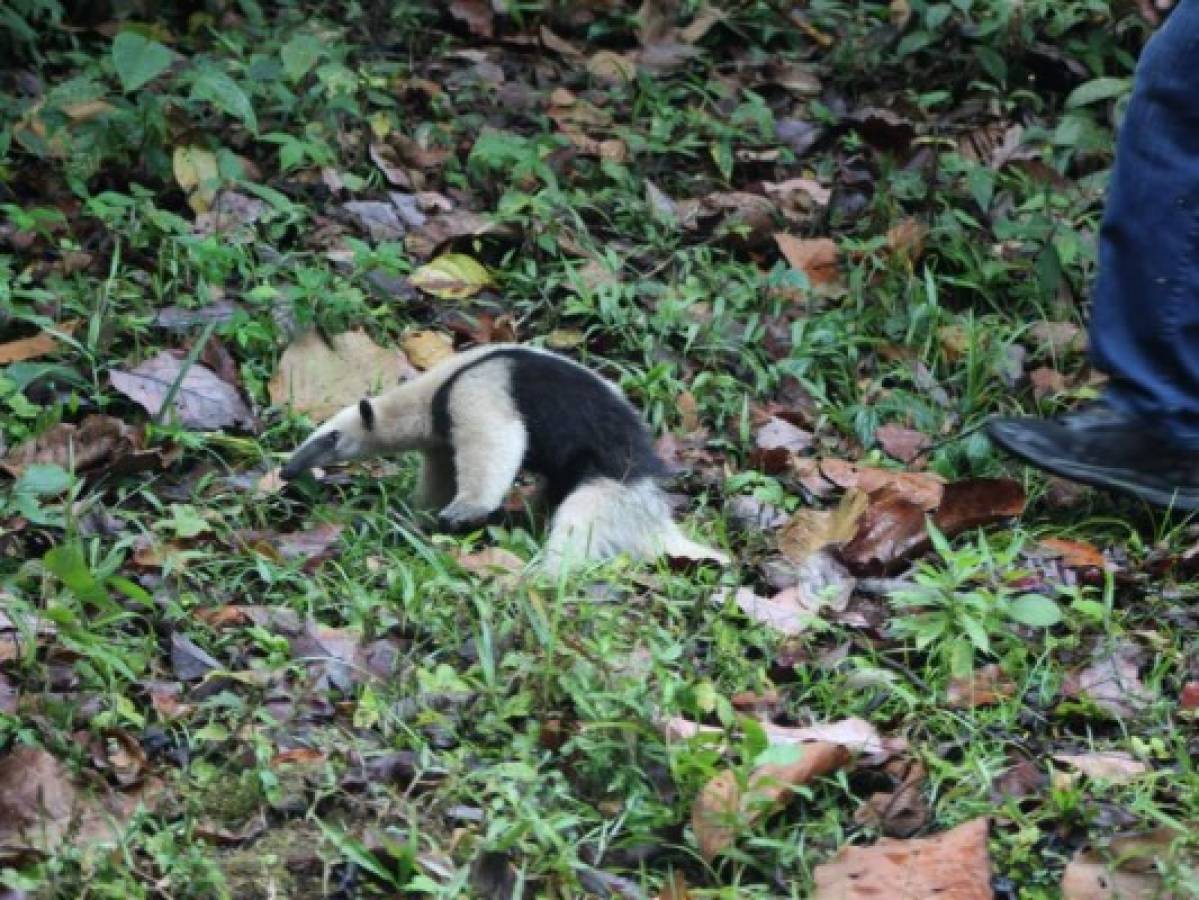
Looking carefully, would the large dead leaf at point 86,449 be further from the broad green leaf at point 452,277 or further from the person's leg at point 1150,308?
the person's leg at point 1150,308

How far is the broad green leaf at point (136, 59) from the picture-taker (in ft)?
20.9

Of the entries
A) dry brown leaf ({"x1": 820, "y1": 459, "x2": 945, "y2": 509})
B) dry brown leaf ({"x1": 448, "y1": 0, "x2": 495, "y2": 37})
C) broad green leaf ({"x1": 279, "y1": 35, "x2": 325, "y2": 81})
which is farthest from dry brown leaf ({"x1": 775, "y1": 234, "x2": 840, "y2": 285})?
dry brown leaf ({"x1": 448, "y1": 0, "x2": 495, "y2": 37})

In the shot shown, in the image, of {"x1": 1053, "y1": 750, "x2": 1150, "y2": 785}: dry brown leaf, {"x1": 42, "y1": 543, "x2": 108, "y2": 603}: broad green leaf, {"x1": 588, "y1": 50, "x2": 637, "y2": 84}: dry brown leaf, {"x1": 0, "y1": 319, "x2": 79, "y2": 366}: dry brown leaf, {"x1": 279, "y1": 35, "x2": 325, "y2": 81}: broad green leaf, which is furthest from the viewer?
{"x1": 588, "y1": 50, "x2": 637, "y2": 84}: dry brown leaf

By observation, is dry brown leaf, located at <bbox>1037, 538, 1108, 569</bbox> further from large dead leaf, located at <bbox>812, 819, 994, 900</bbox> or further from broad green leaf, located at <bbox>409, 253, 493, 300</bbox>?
broad green leaf, located at <bbox>409, 253, 493, 300</bbox>

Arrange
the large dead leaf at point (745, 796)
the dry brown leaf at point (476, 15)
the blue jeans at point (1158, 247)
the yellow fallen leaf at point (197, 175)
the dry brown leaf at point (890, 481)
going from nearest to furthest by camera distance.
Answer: the large dead leaf at point (745, 796) < the blue jeans at point (1158, 247) < the dry brown leaf at point (890, 481) < the yellow fallen leaf at point (197, 175) < the dry brown leaf at point (476, 15)

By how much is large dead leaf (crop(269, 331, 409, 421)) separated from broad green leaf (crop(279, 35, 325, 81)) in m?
1.41

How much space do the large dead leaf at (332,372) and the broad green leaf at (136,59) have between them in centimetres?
105

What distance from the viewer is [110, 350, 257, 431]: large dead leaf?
5.69m

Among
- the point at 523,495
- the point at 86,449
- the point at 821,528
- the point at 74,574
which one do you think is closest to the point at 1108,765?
the point at 821,528

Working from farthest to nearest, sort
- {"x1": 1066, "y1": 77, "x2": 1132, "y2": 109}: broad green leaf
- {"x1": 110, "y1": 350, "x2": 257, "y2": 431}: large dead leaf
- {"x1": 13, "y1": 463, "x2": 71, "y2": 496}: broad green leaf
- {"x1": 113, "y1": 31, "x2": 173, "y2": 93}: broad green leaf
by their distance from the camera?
{"x1": 1066, "y1": 77, "x2": 1132, "y2": 109}: broad green leaf, {"x1": 113, "y1": 31, "x2": 173, "y2": 93}: broad green leaf, {"x1": 110, "y1": 350, "x2": 257, "y2": 431}: large dead leaf, {"x1": 13, "y1": 463, "x2": 71, "y2": 496}: broad green leaf

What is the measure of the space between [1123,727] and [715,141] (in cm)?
387

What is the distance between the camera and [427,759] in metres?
3.96

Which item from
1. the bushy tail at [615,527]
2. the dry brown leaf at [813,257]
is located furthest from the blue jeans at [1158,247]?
the dry brown leaf at [813,257]

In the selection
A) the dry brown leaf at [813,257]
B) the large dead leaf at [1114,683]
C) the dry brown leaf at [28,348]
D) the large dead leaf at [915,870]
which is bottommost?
the dry brown leaf at [28,348]
